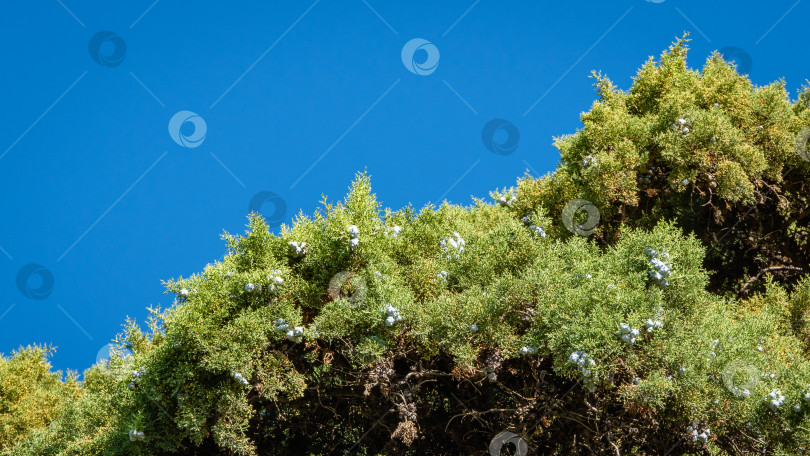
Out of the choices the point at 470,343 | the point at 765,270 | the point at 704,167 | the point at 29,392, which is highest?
the point at 29,392

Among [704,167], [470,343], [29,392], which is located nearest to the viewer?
[470,343]

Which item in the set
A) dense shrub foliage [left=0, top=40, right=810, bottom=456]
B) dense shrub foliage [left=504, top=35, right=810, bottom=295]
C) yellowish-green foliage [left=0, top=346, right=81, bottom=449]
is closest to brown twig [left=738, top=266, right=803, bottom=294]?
dense shrub foliage [left=504, top=35, right=810, bottom=295]

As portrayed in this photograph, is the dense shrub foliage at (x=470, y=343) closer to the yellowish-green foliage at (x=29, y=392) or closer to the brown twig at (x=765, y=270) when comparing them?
the brown twig at (x=765, y=270)

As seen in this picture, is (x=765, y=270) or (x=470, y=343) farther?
(x=765, y=270)

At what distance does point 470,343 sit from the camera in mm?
9086

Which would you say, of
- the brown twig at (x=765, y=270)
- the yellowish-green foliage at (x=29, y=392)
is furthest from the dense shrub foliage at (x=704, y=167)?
the yellowish-green foliage at (x=29, y=392)

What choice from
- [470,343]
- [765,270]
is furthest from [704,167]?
[470,343]

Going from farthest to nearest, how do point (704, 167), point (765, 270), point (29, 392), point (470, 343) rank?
point (29, 392) < point (765, 270) < point (704, 167) < point (470, 343)

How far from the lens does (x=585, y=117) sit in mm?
13469

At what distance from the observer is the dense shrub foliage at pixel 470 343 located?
836 cm

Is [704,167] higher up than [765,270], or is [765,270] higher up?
[704,167]

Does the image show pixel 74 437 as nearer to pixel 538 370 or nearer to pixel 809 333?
pixel 538 370

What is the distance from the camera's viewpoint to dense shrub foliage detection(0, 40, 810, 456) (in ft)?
27.4

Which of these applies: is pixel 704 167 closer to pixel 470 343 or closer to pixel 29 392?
pixel 470 343
